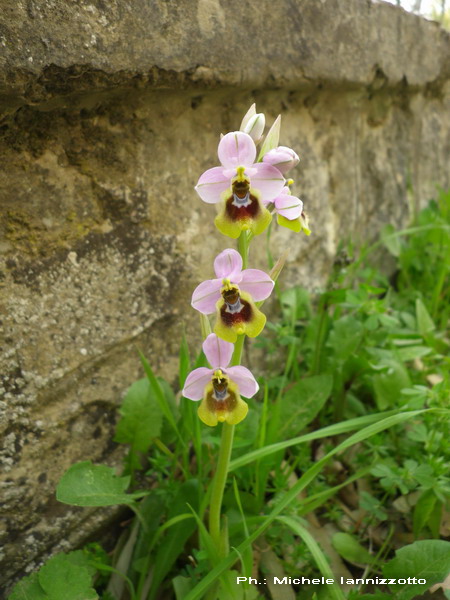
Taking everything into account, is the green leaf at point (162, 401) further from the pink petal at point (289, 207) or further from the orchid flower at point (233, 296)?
the pink petal at point (289, 207)

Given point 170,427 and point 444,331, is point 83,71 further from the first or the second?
point 444,331

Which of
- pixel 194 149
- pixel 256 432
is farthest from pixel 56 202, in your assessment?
pixel 256 432

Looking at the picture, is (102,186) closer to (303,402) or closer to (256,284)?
(256,284)

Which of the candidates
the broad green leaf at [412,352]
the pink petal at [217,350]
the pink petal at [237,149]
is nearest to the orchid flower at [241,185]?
the pink petal at [237,149]

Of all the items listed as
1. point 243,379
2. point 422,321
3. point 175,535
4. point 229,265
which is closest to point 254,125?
point 229,265

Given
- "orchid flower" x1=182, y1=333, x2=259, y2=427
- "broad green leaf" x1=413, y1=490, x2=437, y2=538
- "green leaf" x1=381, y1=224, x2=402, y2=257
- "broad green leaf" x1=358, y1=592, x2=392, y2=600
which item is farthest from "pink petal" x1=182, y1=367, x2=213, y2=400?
"green leaf" x1=381, y1=224, x2=402, y2=257

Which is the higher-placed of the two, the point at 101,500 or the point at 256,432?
the point at 256,432
